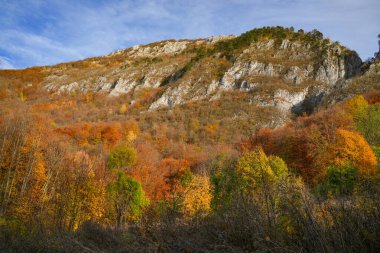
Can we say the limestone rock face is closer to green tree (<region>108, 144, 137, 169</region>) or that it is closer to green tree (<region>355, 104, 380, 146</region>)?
green tree (<region>355, 104, 380, 146</region>)

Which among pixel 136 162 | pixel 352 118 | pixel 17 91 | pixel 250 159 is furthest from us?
pixel 17 91

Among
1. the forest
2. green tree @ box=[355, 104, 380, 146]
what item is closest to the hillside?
→ the forest

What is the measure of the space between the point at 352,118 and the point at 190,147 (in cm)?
3497

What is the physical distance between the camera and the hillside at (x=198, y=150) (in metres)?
4.69

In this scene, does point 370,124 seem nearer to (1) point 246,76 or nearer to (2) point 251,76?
(2) point 251,76

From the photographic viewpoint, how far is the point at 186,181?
40.1m

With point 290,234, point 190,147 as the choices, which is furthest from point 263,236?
point 190,147

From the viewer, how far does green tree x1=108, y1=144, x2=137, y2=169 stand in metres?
51.1

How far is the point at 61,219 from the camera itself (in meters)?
9.84

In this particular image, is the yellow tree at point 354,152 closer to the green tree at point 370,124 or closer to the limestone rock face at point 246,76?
the green tree at point 370,124

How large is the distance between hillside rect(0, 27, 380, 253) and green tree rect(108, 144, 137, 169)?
251 mm

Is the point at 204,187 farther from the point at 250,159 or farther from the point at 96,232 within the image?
the point at 96,232

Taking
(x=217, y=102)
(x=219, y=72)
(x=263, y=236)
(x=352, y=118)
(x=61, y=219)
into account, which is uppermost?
(x=219, y=72)

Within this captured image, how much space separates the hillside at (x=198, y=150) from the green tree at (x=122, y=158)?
25 cm
